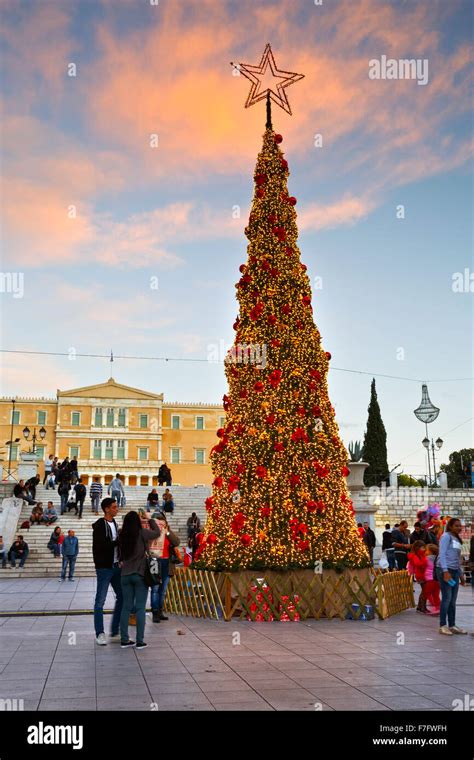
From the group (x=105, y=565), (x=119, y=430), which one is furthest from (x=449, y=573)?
(x=119, y=430)

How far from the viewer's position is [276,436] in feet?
36.7

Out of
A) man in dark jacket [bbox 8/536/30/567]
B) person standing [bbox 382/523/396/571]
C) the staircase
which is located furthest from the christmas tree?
man in dark jacket [bbox 8/536/30/567]

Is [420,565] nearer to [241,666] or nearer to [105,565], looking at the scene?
[241,666]

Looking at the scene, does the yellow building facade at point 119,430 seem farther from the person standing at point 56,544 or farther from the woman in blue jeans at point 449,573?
the woman in blue jeans at point 449,573

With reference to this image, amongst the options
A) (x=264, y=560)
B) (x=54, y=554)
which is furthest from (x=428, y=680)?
(x=54, y=554)

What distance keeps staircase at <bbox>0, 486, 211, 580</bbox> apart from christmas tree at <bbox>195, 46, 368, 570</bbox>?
9.45 meters

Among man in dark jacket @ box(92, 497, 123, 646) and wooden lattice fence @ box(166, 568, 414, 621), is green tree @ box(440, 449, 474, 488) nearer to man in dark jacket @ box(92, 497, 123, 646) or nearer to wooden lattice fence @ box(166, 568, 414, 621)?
wooden lattice fence @ box(166, 568, 414, 621)

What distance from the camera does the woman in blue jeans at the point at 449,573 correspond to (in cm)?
927

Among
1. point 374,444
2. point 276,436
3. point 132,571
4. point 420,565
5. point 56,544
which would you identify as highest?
point 374,444

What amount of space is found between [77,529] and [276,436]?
1418 cm

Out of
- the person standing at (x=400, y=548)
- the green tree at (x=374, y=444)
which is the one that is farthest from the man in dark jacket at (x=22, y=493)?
the green tree at (x=374, y=444)

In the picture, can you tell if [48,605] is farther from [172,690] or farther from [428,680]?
[428,680]

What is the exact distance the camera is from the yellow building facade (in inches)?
2785

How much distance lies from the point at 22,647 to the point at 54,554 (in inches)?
491
